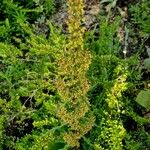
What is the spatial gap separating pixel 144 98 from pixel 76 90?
0.97 m

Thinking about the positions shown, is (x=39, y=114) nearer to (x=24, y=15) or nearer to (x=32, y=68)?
(x=32, y=68)

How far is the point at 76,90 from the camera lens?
2.59 m

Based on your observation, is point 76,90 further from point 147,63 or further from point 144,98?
point 147,63

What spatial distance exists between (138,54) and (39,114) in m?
0.98

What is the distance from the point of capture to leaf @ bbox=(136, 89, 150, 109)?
3.37m

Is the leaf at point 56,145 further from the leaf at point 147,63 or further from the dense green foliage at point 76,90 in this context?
the leaf at point 147,63

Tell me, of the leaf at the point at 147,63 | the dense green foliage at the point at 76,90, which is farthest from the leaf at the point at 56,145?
the leaf at the point at 147,63

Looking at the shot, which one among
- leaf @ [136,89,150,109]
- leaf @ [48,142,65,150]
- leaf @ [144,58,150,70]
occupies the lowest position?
leaf @ [48,142,65,150]

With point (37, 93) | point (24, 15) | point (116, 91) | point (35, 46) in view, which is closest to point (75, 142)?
point (116, 91)

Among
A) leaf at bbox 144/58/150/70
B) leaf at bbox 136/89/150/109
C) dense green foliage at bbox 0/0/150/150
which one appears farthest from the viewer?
leaf at bbox 144/58/150/70

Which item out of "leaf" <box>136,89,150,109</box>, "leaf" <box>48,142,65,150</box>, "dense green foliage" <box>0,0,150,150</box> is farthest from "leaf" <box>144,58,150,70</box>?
"leaf" <box>48,142,65,150</box>

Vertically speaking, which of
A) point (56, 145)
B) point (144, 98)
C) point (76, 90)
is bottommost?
point (56, 145)

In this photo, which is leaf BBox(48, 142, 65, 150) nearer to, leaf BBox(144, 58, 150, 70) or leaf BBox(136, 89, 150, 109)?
leaf BBox(136, 89, 150, 109)

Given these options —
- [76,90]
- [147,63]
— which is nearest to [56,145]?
[76,90]
